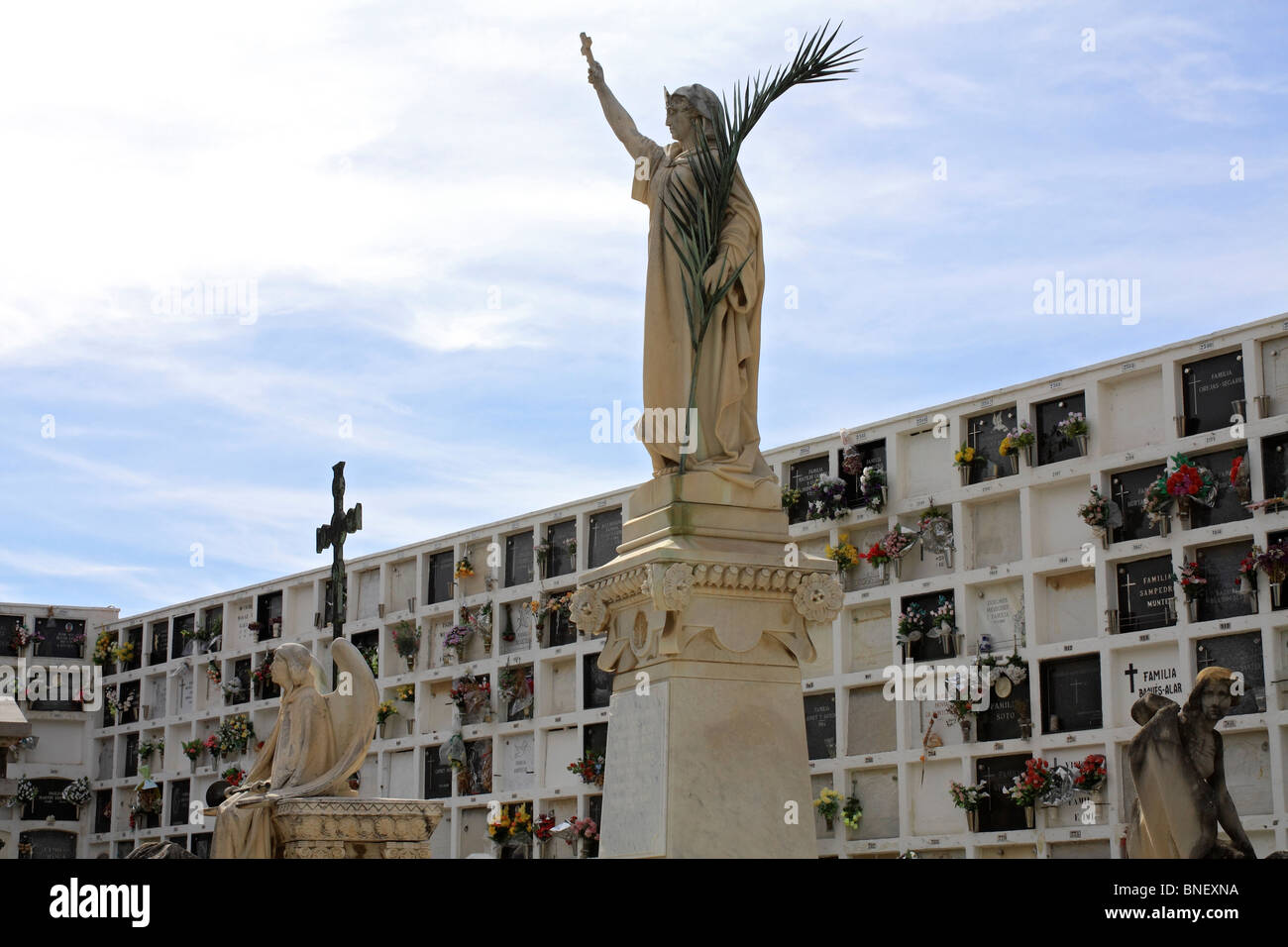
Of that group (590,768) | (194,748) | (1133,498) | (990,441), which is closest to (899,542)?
(990,441)

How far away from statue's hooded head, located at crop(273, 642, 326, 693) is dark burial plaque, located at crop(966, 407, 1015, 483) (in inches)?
700

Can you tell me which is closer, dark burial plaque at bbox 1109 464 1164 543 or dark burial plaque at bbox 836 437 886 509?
dark burial plaque at bbox 1109 464 1164 543

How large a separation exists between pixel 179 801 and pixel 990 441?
90.0 feet

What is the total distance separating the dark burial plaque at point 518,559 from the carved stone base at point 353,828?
85.8 feet

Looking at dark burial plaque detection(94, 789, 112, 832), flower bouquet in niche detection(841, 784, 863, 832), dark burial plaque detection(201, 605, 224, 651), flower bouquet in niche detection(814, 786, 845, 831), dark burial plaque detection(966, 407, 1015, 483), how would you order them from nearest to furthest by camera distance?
1. dark burial plaque detection(966, 407, 1015, 483)
2. flower bouquet in niche detection(841, 784, 863, 832)
3. flower bouquet in niche detection(814, 786, 845, 831)
4. dark burial plaque detection(201, 605, 224, 651)
5. dark burial plaque detection(94, 789, 112, 832)

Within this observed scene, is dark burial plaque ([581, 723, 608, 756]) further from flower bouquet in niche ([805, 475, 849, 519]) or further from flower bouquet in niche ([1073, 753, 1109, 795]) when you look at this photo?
flower bouquet in niche ([1073, 753, 1109, 795])

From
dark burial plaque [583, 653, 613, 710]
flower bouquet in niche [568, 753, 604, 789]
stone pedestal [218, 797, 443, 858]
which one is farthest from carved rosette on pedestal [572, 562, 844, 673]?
dark burial plaque [583, 653, 613, 710]

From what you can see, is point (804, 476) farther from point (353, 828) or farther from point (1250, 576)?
point (353, 828)

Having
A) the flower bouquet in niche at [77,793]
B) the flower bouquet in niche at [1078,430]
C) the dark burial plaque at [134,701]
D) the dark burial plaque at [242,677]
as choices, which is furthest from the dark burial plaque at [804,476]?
the flower bouquet in niche at [77,793]

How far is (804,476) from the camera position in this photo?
106 ft

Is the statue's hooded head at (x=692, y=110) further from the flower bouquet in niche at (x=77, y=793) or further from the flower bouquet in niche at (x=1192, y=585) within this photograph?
the flower bouquet in niche at (x=77, y=793)

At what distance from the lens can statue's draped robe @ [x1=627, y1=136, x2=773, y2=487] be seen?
324 inches
